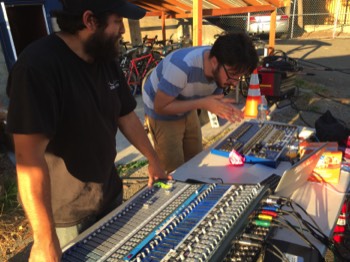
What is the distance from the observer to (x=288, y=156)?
2227 mm

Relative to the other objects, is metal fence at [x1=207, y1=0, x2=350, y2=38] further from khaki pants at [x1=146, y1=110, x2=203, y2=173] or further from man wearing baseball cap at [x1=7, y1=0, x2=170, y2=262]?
man wearing baseball cap at [x1=7, y1=0, x2=170, y2=262]

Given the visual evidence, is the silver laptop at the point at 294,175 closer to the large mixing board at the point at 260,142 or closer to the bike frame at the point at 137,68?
the large mixing board at the point at 260,142

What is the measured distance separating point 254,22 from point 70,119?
13059mm

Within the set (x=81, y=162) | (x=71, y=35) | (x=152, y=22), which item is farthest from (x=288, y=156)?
(x=152, y=22)

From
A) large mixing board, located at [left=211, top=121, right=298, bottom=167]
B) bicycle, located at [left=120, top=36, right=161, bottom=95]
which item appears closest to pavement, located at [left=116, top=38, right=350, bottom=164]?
bicycle, located at [left=120, top=36, right=161, bottom=95]

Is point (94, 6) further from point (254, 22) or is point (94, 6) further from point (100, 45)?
point (254, 22)

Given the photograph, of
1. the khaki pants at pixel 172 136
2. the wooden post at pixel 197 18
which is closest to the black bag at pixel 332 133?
the khaki pants at pixel 172 136

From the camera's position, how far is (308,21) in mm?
17266

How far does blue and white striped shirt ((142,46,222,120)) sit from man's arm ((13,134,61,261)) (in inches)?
47.2

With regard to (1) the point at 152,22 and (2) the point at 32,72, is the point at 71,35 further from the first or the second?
(1) the point at 152,22

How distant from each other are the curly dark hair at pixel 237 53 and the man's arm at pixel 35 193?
130cm

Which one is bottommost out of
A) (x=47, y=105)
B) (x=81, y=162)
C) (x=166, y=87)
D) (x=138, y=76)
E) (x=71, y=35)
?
(x=138, y=76)

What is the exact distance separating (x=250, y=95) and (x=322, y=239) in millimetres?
1643

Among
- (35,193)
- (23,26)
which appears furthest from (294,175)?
(23,26)
